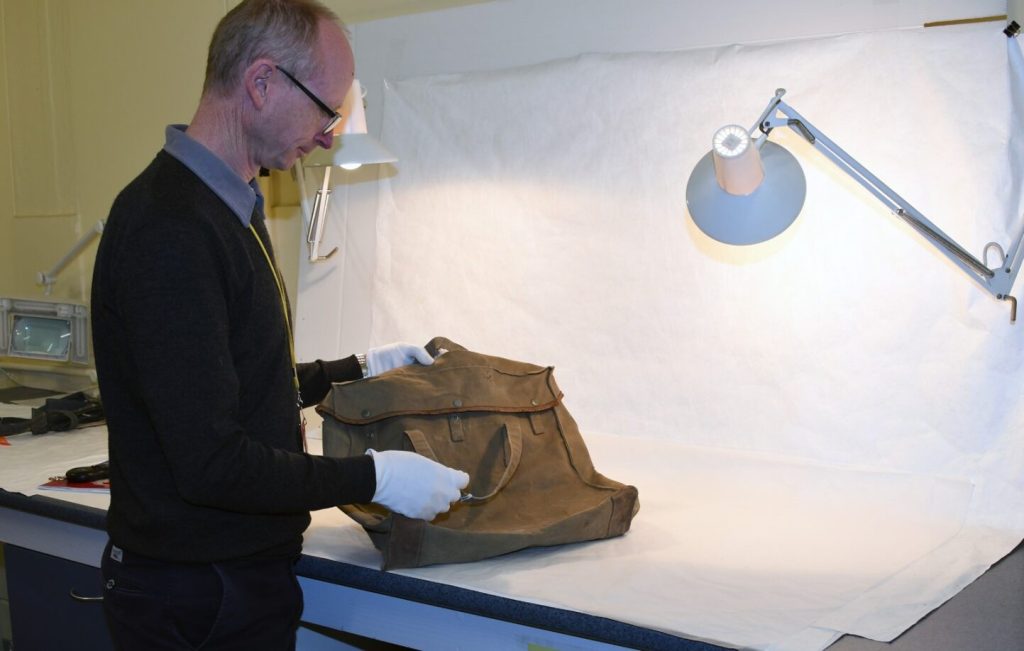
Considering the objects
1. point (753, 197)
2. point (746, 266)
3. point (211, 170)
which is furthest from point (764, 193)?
point (211, 170)

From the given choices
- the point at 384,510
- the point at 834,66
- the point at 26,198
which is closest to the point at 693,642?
the point at 384,510

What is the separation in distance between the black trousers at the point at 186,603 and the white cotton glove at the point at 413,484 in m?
0.19

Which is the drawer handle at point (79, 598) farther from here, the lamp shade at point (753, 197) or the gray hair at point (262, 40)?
the lamp shade at point (753, 197)

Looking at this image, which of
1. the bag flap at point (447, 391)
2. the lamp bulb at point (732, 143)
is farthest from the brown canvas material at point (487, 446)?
the lamp bulb at point (732, 143)

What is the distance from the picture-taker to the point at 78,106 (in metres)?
3.50

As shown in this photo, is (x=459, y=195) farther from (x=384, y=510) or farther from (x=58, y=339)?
(x=58, y=339)

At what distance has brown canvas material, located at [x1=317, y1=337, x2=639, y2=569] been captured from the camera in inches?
60.7

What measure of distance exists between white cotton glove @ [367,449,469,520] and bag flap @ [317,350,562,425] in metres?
0.26

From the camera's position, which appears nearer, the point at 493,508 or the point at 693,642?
the point at 693,642

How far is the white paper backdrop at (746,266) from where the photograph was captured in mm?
1811

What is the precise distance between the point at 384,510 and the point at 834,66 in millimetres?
1235

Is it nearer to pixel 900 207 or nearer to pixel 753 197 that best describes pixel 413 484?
pixel 753 197

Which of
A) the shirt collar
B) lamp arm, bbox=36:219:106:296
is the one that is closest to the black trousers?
the shirt collar

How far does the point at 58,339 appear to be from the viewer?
114 inches
